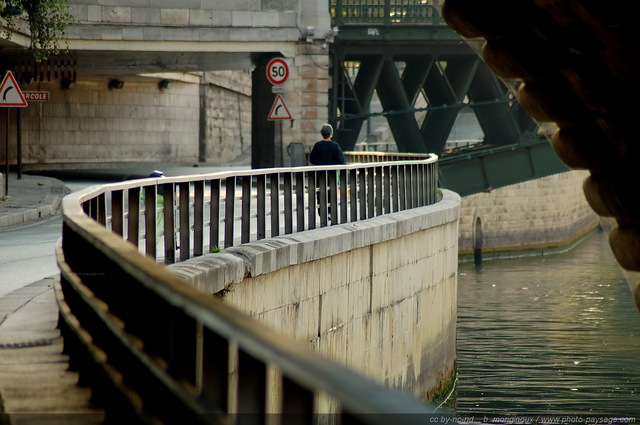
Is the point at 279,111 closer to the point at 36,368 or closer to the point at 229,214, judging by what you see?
the point at 229,214

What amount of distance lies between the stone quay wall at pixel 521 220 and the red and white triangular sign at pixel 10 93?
80.1ft

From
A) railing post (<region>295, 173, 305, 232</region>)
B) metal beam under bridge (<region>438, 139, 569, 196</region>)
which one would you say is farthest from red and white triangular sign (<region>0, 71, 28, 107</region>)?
metal beam under bridge (<region>438, 139, 569, 196</region>)

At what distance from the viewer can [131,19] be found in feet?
93.7

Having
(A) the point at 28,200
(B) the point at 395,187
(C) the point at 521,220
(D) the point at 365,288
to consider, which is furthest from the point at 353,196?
(C) the point at 521,220

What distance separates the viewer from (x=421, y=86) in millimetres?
34500

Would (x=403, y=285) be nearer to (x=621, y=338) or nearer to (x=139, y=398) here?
(x=621, y=338)

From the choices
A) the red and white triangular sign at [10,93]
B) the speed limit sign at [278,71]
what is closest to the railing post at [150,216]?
the red and white triangular sign at [10,93]

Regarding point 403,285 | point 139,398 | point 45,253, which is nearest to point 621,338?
point 403,285

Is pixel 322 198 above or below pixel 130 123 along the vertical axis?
below

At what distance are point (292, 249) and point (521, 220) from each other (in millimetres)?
36184

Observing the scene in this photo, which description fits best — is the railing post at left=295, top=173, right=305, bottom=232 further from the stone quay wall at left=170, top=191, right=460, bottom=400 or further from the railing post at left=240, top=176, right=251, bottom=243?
the railing post at left=240, top=176, right=251, bottom=243

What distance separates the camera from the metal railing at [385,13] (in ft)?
106

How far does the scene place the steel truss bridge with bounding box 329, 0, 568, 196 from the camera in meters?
32.0

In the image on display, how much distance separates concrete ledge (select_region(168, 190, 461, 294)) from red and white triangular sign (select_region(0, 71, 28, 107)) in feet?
25.3
